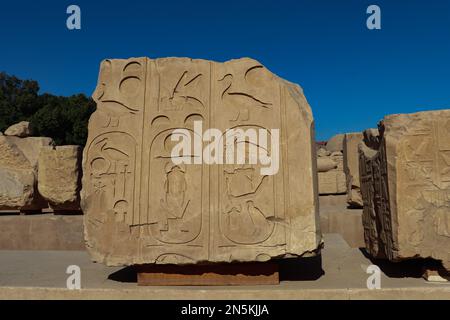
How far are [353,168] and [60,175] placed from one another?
15.9ft

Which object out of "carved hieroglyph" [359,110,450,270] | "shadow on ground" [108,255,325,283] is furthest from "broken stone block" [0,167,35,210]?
"carved hieroglyph" [359,110,450,270]

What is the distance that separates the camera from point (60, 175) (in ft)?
17.5

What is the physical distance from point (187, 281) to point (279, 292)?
0.82 metres

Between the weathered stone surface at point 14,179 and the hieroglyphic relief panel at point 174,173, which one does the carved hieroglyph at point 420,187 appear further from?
the weathered stone surface at point 14,179

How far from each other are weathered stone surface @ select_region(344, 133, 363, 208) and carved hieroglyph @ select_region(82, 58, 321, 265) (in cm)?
364

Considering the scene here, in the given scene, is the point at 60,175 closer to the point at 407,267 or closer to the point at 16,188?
the point at 16,188

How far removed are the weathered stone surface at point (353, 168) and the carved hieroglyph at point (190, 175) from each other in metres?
3.64

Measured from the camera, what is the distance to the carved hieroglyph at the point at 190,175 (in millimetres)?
3156

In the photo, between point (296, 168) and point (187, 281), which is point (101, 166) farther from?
point (296, 168)

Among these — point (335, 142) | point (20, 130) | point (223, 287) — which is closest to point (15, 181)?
point (20, 130)

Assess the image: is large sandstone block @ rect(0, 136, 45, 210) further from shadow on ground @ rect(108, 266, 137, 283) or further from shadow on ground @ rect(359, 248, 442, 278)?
shadow on ground @ rect(359, 248, 442, 278)

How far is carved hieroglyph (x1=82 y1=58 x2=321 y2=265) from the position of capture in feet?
10.4

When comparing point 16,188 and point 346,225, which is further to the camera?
point 346,225

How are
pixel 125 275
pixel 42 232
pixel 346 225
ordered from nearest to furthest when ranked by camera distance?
pixel 125 275 → pixel 42 232 → pixel 346 225
